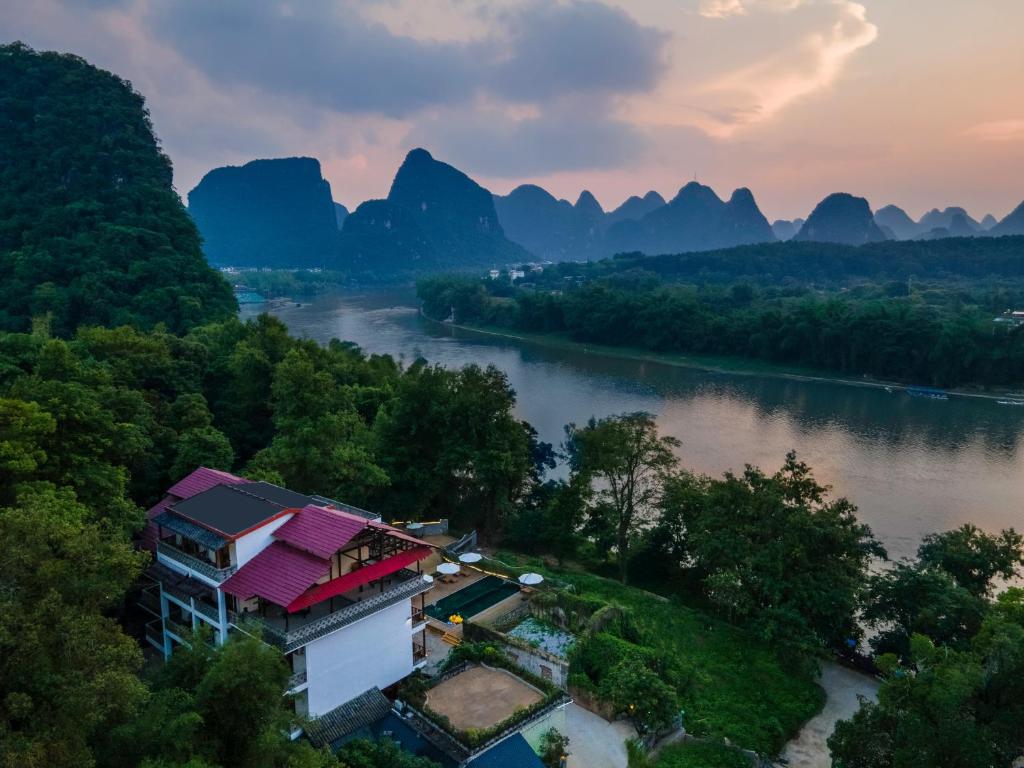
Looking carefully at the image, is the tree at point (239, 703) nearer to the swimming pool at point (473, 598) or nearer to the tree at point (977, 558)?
the swimming pool at point (473, 598)

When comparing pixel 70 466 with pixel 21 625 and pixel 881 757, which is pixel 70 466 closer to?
pixel 21 625

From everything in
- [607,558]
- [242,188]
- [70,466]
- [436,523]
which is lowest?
[607,558]

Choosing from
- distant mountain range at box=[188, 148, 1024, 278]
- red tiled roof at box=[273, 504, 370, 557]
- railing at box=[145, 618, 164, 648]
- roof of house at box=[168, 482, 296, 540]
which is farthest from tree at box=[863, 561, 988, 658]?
distant mountain range at box=[188, 148, 1024, 278]

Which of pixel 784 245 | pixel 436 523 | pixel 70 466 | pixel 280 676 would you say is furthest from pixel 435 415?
pixel 784 245

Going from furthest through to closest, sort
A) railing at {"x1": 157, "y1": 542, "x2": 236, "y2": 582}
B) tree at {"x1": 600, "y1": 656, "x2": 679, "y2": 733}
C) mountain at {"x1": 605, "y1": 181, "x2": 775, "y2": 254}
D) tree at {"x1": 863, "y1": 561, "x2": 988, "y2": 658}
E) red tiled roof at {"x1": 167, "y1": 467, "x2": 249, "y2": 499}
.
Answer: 1. mountain at {"x1": 605, "y1": 181, "x2": 775, "y2": 254}
2. tree at {"x1": 863, "y1": 561, "x2": 988, "y2": 658}
3. red tiled roof at {"x1": 167, "y1": 467, "x2": 249, "y2": 499}
4. tree at {"x1": 600, "y1": 656, "x2": 679, "y2": 733}
5. railing at {"x1": 157, "y1": 542, "x2": 236, "y2": 582}

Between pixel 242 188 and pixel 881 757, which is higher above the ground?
pixel 242 188

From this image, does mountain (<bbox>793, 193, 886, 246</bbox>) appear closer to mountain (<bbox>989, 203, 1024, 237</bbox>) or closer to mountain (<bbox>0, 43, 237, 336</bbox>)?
mountain (<bbox>989, 203, 1024, 237</bbox>)

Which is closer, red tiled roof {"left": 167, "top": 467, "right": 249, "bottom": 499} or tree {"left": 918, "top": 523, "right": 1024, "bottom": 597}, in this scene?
red tiled roof {"left": 167, "top": 467, "right": 249, "bottom": 499}

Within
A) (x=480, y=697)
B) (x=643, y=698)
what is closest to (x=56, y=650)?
(x=480, y=697)
